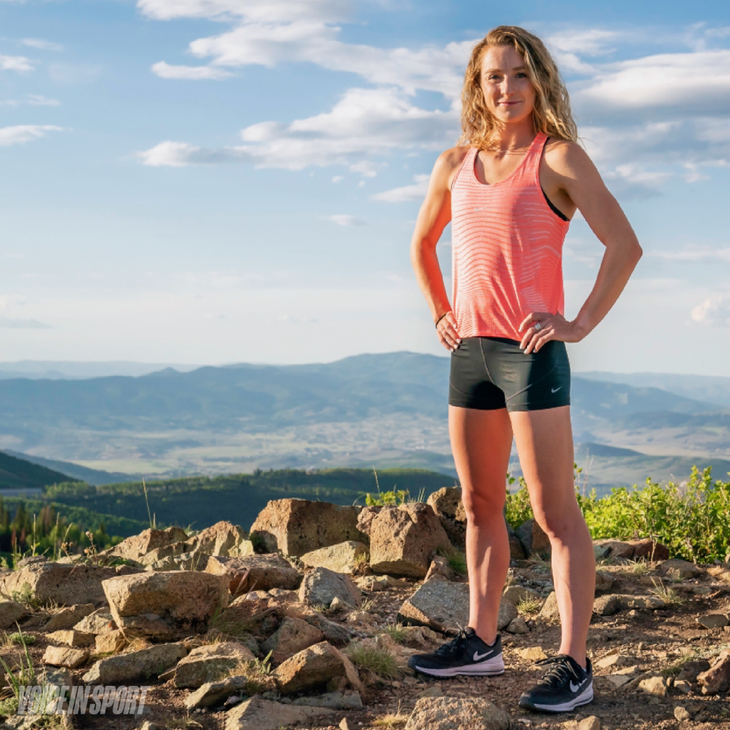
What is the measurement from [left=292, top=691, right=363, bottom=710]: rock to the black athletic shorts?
4.75ft

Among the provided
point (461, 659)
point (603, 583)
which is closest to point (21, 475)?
point (603, 583)

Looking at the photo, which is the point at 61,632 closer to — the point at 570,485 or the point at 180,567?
the point at 180,567

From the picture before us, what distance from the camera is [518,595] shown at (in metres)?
5.48

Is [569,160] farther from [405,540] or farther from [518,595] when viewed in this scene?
[405,540]

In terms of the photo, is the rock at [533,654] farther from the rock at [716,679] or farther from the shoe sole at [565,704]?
the rock at [716,679]

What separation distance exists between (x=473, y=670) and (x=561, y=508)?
1.06 m

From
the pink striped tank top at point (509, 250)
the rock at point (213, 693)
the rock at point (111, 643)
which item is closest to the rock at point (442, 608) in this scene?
the rock at point (213, 693)

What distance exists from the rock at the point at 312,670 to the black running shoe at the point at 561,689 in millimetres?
834

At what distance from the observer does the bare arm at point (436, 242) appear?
3.87 meters

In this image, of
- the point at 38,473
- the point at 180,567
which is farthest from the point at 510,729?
the point at 38,473

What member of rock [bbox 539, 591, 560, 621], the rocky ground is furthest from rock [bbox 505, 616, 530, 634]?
rock [bbox 539, 591, 560, 621]

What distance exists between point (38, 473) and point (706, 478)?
147763 millimetres

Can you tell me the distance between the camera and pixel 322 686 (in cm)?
374

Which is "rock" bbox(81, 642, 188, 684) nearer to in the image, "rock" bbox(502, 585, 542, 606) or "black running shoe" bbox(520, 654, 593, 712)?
"black running shoe" bbox(520, 654, 593, 712)
